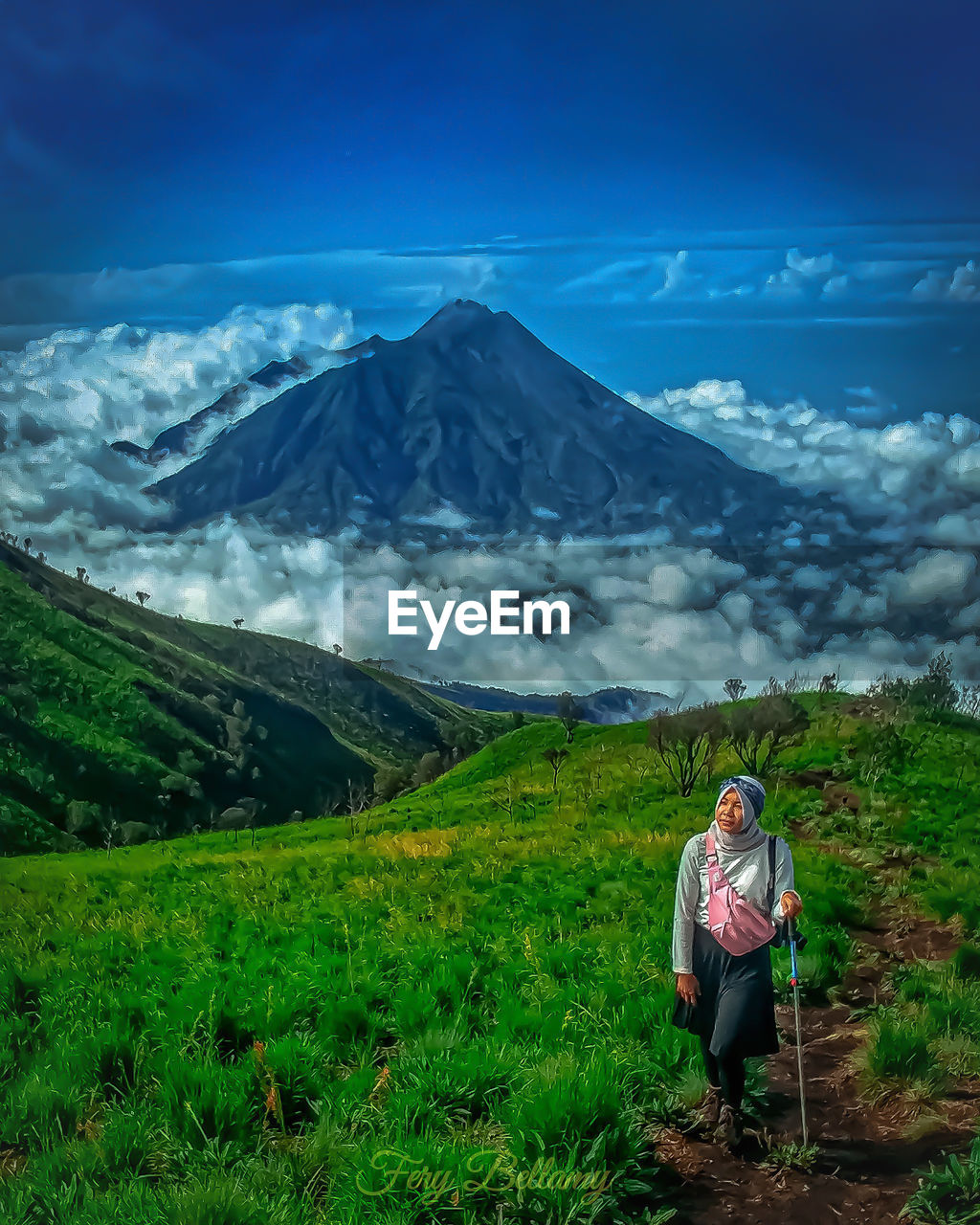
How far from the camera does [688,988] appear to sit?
361 centimetres

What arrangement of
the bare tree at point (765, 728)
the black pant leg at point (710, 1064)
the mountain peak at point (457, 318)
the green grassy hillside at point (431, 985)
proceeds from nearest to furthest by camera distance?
the green grassy hillside at point (431, 985), the black pant leg at point (710, 1064), the bare tree at point (765, 728), the mountain peak at point (457, 318)

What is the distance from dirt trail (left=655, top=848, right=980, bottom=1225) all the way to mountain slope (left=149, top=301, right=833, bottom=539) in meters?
3.21

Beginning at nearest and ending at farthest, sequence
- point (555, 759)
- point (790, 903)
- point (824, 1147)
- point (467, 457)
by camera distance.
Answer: point (790, 903) < point (824, 1147) < point (555, 759) < point (467, 457)

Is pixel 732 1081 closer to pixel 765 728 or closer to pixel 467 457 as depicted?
pixel 765 728

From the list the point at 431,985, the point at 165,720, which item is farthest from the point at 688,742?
the point at 165,720

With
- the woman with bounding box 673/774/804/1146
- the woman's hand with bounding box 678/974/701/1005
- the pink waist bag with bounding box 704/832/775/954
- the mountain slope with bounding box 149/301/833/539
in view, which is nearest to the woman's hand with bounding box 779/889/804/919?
the woman with bounding box 673/774/804/1146

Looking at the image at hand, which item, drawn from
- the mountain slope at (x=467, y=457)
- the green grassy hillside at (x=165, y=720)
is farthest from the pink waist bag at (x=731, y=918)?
the mountain slope at (x=467, y=457)

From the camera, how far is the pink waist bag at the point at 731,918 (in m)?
3.55

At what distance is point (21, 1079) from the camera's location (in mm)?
4371

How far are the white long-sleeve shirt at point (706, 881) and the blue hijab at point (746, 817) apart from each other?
3cm

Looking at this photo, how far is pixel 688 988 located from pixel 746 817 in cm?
68

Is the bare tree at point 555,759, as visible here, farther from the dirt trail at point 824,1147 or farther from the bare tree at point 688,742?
the dirt trail at point 824,1147

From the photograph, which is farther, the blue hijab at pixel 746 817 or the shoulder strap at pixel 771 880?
the shoulder strap at pixel 771 880

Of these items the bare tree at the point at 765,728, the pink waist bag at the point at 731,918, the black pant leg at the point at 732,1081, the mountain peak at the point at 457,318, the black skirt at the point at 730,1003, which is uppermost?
the mountain peak at the point at 457,318
